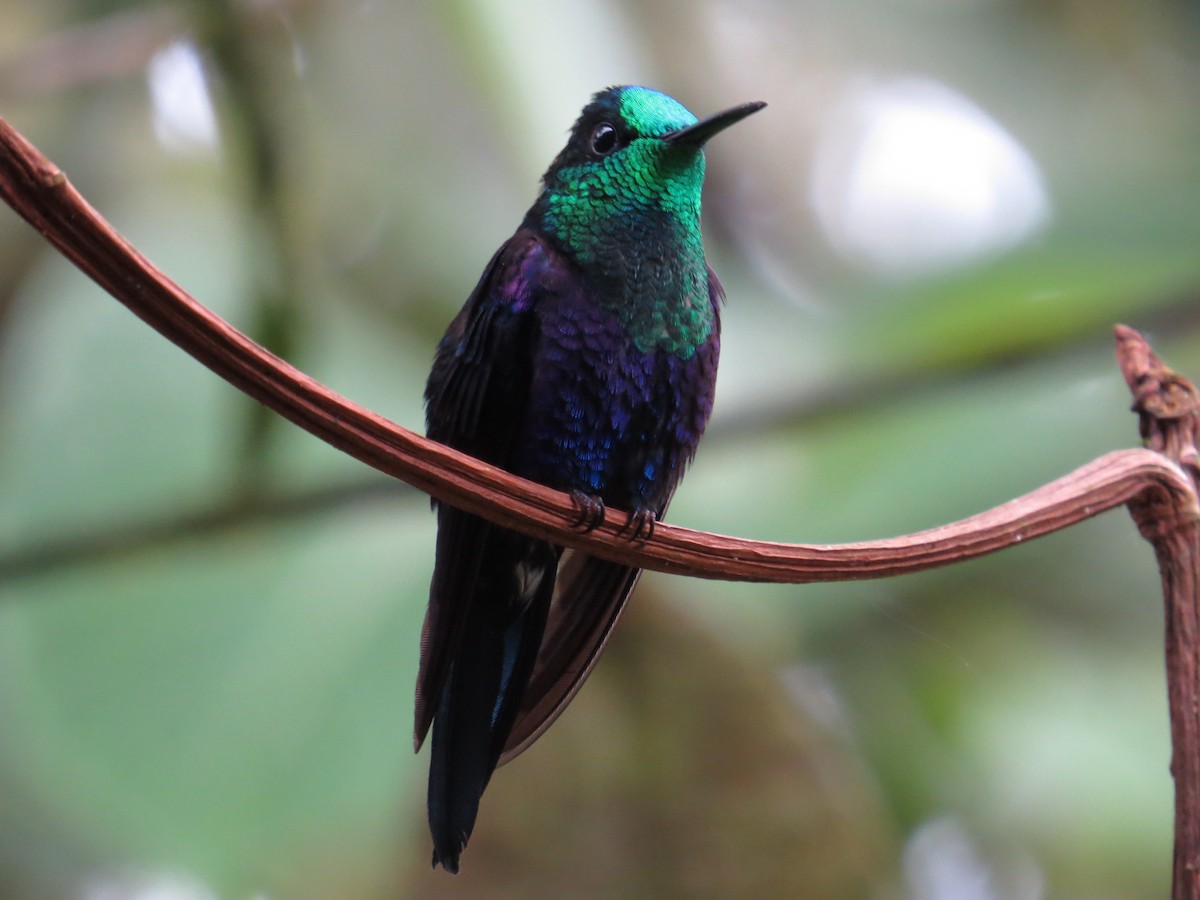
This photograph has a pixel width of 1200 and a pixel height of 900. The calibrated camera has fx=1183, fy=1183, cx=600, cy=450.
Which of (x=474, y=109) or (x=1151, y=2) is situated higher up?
(x=1151, y=2)

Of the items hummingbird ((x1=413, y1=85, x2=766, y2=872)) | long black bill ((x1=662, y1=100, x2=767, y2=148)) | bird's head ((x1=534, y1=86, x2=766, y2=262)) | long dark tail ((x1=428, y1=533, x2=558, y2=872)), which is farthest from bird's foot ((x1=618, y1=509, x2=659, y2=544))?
long black bill ((x1=662, y1=100, x2=767, y2=148))

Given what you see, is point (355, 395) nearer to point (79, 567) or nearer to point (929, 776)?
point (79, 567)

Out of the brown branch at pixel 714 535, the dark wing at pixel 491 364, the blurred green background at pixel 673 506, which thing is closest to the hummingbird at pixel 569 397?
the dark wing at pixel 491 364

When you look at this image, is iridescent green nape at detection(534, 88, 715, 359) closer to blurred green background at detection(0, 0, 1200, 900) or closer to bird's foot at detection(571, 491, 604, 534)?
bird's foot at detection(571, 491, 604, 534)

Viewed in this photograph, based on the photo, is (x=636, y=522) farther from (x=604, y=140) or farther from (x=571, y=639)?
(x=604, y=140)

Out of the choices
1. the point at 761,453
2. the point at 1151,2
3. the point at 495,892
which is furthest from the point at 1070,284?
the point at 495,892

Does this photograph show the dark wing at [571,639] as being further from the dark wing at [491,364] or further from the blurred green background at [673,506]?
the blurred green background at [673,506]
